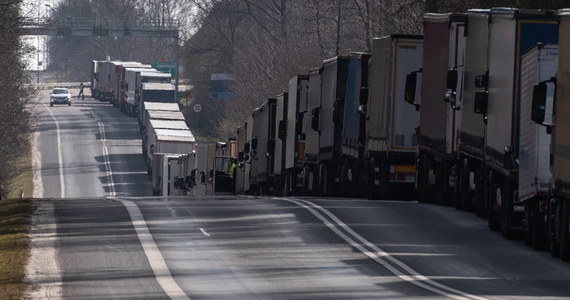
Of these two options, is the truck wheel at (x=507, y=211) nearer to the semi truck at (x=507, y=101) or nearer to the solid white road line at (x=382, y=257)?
the semi truck at (x=507, y=101)

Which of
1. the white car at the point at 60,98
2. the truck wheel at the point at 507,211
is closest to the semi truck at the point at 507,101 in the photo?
the truck wheel at the point at 507,211

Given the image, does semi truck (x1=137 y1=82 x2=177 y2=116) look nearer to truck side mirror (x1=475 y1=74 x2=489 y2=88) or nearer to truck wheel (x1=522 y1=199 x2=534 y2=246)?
truck side mirror (x1=475 y1=74 x2=489 y2=88)

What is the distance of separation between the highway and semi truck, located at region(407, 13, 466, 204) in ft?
3.22

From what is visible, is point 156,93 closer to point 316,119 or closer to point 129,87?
point 129,87

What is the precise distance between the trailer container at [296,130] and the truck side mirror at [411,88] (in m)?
7.62

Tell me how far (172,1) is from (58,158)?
85038 mm

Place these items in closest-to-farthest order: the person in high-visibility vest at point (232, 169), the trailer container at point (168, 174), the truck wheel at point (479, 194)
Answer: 1. the truck wheel at point (479, 194)
2. the person in high-visibility vest at point (232, 169)
3. the trailer container at point (168, 174)

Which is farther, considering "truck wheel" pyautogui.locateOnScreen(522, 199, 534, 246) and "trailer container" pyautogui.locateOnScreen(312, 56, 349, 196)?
"trailer container" pyautogui.locateOnScreen(312, 56, 349, 196)

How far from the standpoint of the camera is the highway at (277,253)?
18.0m

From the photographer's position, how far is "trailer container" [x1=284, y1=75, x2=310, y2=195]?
39.8 m

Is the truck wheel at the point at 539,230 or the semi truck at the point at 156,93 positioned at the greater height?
the semi truck at the point at 156,93

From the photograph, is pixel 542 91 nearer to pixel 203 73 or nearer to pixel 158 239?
pixel 158 239

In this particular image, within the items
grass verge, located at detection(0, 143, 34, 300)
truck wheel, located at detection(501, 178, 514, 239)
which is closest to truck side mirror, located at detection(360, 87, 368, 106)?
grass verge, located at detection(0, 143, 34, 300)

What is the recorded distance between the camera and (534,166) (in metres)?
22.4
